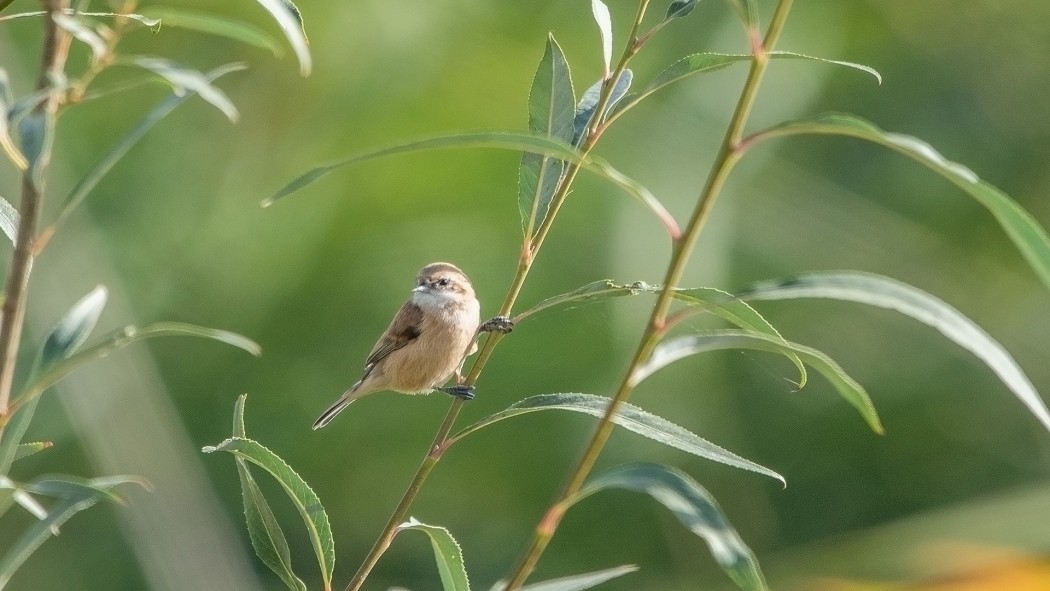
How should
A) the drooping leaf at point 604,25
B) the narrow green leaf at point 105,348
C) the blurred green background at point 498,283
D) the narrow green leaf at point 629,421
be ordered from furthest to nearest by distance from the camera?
the blurred green background at point 498,283
the drooping leaf at point 604,25
the narrow green leaf at point 629,421
the narrow green leaf at point 105,348

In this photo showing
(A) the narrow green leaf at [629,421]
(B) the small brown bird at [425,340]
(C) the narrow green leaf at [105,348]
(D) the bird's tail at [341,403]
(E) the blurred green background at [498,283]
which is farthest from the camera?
(E) the blurred green background at [498,283]

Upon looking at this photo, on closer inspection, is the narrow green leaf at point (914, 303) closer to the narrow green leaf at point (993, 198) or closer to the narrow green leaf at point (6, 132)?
the narrow green leaf at point (993, 198)

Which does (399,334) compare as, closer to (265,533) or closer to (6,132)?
(265,533)

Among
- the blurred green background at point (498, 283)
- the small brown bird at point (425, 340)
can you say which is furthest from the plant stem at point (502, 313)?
the blurred green background at point (498, 283)

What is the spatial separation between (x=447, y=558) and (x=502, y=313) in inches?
14.0

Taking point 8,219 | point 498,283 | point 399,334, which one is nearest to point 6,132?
point 8,219

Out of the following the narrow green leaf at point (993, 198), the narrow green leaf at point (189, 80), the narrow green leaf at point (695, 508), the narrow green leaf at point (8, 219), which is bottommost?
the narrow green leaf at point (695, 508)

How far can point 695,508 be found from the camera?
1.15m

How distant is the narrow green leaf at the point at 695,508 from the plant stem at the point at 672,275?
35 mm

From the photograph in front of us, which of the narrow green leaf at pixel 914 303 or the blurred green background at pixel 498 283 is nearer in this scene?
the narrow green leaf at pixel 914 303

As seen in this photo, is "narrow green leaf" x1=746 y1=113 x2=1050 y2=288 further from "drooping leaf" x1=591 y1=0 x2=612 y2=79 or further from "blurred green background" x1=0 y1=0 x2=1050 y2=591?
"blurred green background" x1=0 y1=0 x2=1050 y2=591

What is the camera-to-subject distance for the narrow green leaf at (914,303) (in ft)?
3.52

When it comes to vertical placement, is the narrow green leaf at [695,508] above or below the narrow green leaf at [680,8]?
below

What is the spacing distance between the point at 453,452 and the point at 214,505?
3.50 feet
